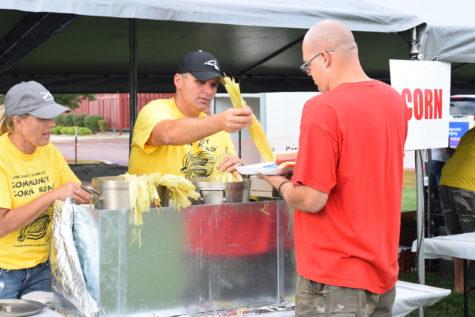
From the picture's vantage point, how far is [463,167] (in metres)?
5.41

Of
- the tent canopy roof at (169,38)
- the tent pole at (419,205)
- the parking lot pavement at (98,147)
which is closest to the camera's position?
the tent canopy roof at (169,38)

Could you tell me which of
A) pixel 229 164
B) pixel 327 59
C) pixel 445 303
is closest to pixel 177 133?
pixel 229 164

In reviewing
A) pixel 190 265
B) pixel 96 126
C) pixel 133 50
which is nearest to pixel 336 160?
pixel 190 265

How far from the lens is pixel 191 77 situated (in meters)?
2.85

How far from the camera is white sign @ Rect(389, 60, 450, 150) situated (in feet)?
11.5

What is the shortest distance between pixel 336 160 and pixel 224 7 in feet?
4.54

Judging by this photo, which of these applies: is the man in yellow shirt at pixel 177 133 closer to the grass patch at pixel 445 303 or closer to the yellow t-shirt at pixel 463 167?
the grass patch at pixel 445 303

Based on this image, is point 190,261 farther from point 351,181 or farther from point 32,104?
point 32,104

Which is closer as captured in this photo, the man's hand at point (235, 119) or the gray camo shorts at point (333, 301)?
the gray camo shorts at point (333, 301)

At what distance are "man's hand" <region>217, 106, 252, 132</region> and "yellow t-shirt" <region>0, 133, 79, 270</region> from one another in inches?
27.2

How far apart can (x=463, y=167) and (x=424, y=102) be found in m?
1.98

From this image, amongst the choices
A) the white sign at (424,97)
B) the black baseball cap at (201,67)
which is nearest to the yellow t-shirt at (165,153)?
the black baseball cap at (201,67)

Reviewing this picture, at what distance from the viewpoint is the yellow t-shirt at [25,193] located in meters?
2.43

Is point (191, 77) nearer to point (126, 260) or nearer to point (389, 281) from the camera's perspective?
point (126, 260)
